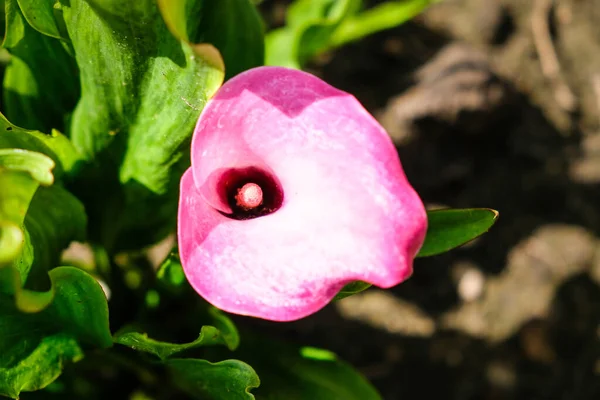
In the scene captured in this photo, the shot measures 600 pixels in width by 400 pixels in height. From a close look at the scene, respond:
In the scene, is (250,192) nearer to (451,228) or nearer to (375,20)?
(451,228)

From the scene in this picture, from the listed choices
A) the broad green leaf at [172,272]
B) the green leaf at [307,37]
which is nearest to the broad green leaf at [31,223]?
the broad green leaf at [172,272]

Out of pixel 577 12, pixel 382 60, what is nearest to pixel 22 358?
pixel 382 60

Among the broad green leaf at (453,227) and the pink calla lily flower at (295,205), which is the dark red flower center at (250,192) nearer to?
the pink calla lily flower at (295,205)

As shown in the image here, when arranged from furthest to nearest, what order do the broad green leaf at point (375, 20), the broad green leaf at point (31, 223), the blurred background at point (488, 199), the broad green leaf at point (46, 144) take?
1. the blurred background at point (488, 199)
2. the broad green leaf at point (375, 20)
3. the broad green leaf at point (46, 144)
4. the broad green leaf at point (31, 223)

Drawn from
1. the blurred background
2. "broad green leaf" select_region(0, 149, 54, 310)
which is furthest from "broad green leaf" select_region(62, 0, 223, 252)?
the blurred background

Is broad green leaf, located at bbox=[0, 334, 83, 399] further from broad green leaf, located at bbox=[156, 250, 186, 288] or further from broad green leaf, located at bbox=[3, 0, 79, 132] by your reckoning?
broad green leaf, located at bbox=[3, 0, 79, 132]

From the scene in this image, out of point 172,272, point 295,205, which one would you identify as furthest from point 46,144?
point 295,205
